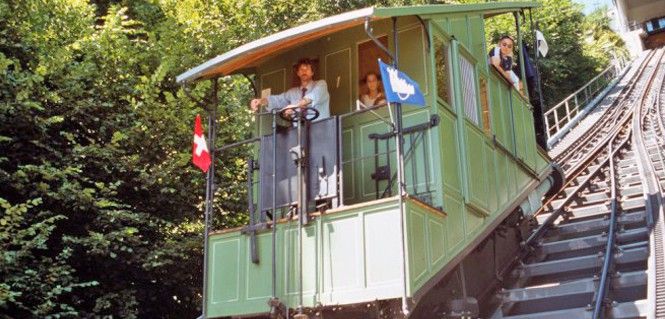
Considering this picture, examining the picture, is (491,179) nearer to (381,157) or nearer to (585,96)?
(381,157)

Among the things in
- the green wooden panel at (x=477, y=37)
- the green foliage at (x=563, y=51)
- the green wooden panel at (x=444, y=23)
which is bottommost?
the green wooden panel at (x=444, y=23)

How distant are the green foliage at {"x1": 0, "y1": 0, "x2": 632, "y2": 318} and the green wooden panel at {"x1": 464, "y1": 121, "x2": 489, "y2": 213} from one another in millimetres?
3088

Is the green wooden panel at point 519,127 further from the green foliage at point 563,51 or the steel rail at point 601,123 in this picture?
the green foliage at point 563,51

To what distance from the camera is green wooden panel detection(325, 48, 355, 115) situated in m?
7.78

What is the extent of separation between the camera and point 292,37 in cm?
668

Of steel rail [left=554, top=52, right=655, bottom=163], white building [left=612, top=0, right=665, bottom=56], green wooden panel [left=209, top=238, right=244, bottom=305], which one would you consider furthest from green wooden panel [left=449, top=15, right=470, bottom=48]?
white building [left=612, top=0, right=665, bottom=56]

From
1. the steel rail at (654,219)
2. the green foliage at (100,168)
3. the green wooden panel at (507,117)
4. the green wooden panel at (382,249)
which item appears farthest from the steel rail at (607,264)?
the green foliage at (100,168)

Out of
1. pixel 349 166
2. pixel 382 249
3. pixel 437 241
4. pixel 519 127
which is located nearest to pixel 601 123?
pixel 519 127

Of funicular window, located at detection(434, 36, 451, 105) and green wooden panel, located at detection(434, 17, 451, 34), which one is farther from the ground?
green wooden panel, located at detection(434, 17, 451, 34)

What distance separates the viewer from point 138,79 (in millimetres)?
11531

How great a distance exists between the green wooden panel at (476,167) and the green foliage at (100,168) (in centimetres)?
309

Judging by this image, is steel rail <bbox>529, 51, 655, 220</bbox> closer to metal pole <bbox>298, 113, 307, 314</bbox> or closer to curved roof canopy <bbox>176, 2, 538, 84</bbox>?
curved roof canopy <bbox>176, 2, 538, 84</bbox>

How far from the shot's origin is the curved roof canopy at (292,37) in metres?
6.38

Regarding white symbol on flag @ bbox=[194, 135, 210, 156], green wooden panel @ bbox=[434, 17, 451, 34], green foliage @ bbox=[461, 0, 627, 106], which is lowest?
white symbol on flag @ bbox=[194, 135, 210, 156]
